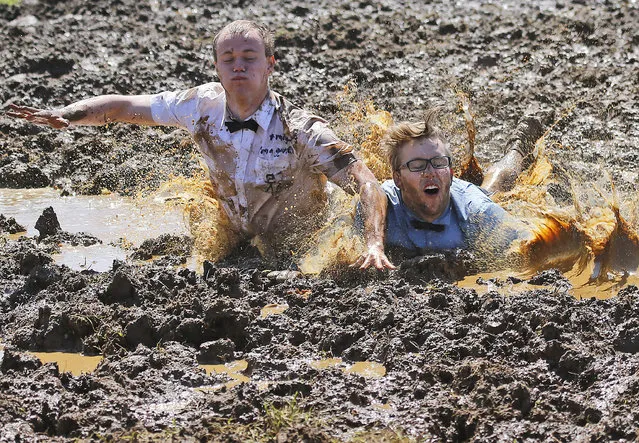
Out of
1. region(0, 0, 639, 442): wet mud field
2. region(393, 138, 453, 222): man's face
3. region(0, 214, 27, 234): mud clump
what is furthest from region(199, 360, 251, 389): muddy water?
region(0, 214, 27, 234): mud clump

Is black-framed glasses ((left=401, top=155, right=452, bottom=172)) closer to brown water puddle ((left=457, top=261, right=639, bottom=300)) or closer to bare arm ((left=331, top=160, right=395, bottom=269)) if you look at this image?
bare arm ((left=331, top=160, right=395, bottom=269))

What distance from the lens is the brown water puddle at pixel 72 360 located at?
243 inches

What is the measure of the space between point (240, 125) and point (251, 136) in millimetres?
119

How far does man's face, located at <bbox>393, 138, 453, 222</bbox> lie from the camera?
8.23 metres

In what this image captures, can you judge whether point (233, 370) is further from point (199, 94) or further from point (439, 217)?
point (199, 94)

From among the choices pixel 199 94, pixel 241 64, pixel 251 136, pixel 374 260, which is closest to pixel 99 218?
pixel 199 94

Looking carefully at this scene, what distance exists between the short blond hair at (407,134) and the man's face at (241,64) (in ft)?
3.52

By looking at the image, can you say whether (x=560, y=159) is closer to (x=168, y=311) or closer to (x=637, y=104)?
(x=637, y=104)

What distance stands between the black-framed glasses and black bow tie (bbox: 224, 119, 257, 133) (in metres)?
1.20

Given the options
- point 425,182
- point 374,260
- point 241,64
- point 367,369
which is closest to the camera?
point 367,369

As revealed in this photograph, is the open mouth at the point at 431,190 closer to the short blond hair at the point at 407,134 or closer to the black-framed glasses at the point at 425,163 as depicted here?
the black-framed glasses at the point at 425,163

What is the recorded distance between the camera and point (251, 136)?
27.7 ft

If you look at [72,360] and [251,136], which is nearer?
[72,360]

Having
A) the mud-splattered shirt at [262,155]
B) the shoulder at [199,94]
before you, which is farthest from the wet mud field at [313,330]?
the shoulder at [199,94]
